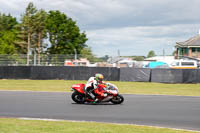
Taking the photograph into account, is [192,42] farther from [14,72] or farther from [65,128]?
[65,128]

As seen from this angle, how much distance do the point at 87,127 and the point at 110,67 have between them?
20532mm

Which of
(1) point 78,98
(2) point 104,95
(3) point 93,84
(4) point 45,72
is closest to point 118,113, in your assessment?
(2) point 104,95

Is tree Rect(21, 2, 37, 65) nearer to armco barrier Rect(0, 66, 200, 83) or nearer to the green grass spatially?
armco barrier Rect(0, 66, 200, 83)

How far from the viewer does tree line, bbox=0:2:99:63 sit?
221ft

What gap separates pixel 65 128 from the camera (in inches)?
311

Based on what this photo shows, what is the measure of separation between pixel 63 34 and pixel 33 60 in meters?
38.0

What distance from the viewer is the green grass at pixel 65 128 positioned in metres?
7.56

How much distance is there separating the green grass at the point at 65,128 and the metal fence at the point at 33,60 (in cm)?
2205

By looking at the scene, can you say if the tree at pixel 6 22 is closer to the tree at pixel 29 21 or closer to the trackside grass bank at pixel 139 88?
the tree at pixel 29 21

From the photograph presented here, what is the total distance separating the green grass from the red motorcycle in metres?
4.84

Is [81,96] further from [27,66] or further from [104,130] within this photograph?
Answer: [27,66]

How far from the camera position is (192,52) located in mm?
Result: 60062

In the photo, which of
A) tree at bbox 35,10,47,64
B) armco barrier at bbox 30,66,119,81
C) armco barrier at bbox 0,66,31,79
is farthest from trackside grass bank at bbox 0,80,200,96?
tree at bbox 35,10,47,64

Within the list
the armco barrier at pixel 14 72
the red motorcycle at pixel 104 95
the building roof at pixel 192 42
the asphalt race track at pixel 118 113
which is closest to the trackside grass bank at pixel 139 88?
the armco barrier at pixel 14 72
